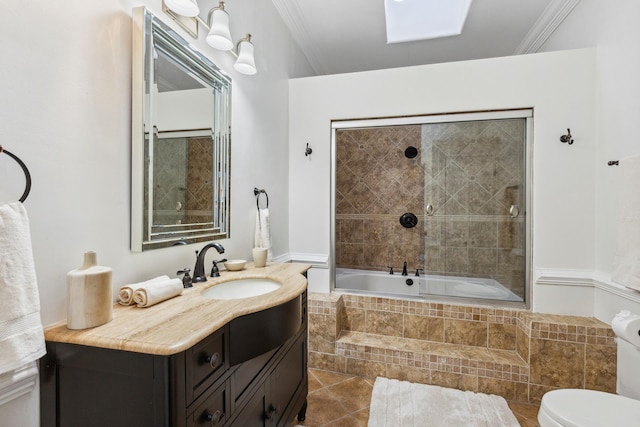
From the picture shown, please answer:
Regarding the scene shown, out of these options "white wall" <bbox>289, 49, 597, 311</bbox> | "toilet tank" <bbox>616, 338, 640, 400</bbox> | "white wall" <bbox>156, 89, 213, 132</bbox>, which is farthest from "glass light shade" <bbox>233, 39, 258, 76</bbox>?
"toilet tank" <bbox>616, 338, 640, 400</bbox>

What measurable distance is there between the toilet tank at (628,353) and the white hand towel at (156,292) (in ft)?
7.20

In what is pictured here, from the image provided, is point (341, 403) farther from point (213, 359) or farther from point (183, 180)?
point (183, 180)

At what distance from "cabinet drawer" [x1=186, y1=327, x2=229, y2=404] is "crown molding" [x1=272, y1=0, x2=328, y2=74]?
2468 mm

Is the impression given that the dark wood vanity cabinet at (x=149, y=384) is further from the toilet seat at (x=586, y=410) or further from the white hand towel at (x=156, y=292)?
the toilet seat at (x=586, y=410)

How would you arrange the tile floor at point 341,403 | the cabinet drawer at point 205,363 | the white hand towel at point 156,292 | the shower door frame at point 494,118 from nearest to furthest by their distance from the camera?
the cabinet drawer at point 205,363
the white hand towel at point 156,292
the tile floor at point 341,403
the shower door frame at point 494,118

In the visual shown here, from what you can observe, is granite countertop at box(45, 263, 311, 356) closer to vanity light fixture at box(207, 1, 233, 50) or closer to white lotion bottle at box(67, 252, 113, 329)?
white lotion bottle at box(67, 252, 113, 329)

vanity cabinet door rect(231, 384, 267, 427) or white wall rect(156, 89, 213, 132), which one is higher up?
white wall rect(156, 89, 213, 132)

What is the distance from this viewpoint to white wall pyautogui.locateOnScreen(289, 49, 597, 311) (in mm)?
2145

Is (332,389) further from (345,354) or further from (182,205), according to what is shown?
(182,205)

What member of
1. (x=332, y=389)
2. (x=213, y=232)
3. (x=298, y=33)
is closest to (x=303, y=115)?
(x=298, y=33)

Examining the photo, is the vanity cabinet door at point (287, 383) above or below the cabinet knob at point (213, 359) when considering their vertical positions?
below

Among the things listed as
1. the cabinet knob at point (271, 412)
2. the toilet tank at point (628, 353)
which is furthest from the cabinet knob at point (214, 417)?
the toilet tank at point (628, 353)

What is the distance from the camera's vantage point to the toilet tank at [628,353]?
1.58 meters

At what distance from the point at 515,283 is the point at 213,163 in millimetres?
2367
